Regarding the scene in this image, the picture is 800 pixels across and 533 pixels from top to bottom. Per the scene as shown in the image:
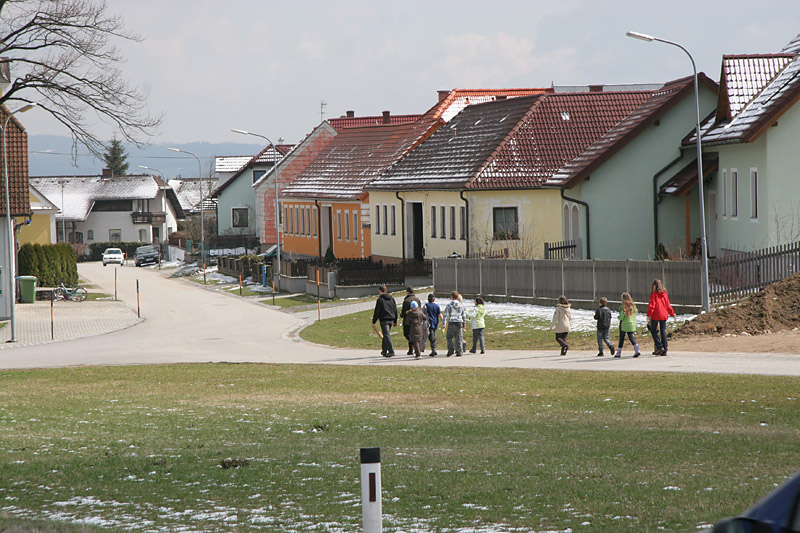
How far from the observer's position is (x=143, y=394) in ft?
62.3

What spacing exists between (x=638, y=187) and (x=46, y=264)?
111ft

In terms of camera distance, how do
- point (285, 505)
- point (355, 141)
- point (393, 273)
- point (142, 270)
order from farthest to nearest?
point (142, 270), point (355, 141), point (393, 273), point (285, 505)

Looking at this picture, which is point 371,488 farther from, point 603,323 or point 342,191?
point 342,191

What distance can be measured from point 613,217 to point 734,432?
28553 mm

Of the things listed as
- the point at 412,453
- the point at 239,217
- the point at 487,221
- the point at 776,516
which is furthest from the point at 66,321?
the point at 239,217

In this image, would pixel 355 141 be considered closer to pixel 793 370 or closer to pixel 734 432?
pixel 793 370

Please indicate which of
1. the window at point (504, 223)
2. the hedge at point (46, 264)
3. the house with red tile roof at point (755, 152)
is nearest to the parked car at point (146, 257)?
the hedge at point (46, 264)

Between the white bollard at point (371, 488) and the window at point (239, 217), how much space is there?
92.3 metres

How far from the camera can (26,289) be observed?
1922 inches

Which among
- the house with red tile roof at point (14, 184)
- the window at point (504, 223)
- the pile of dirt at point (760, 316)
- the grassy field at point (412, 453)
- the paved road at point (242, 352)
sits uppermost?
the house with red tile roof at point (14, 184)

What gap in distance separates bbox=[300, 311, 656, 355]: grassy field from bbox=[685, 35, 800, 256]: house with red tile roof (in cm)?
744

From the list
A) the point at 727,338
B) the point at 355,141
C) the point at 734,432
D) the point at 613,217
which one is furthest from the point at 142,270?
the point at 734,432

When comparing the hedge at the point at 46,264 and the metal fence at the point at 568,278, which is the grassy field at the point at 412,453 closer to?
the metal fence at the point at 568,278

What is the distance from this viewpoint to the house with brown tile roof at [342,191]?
190 ft
